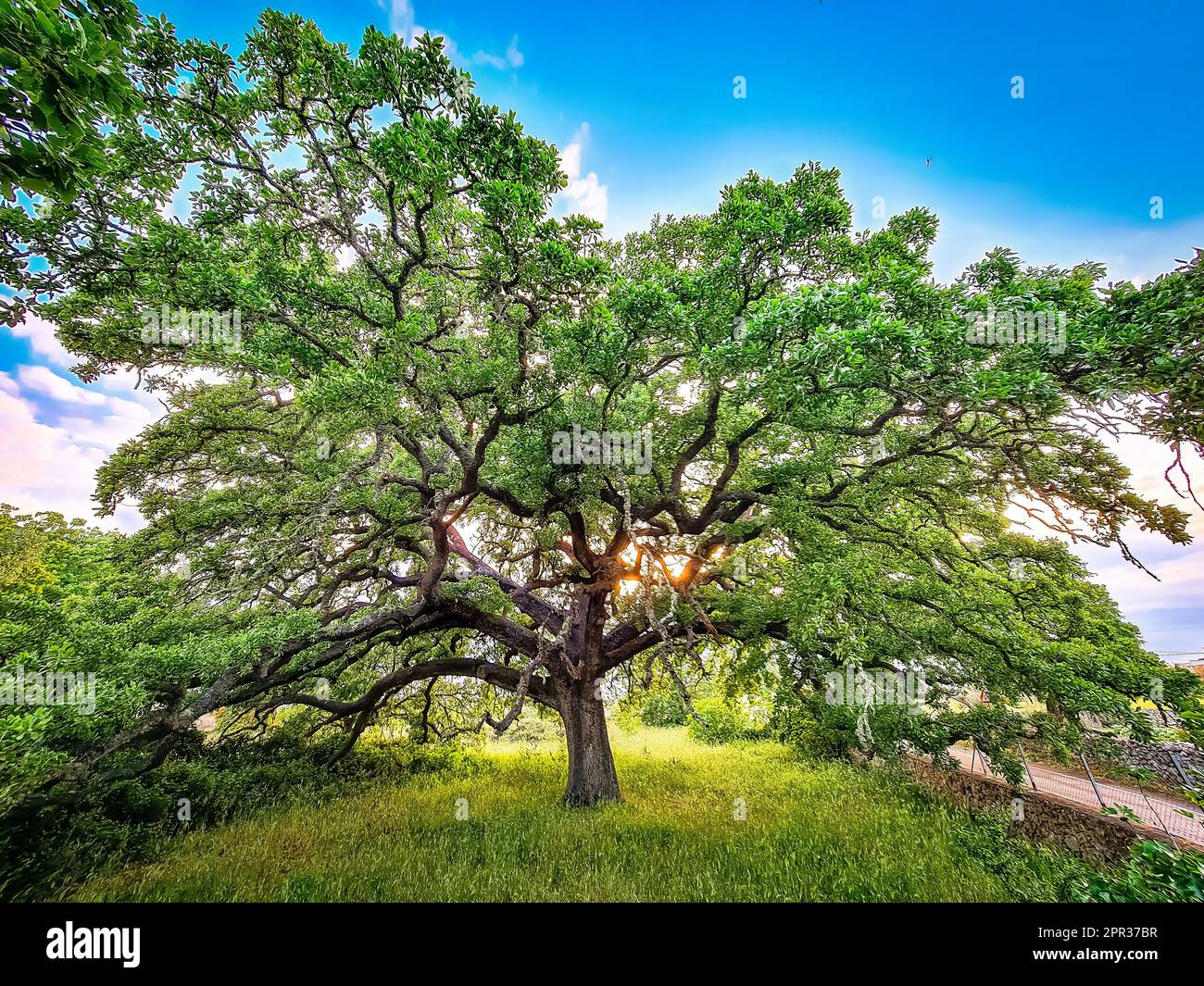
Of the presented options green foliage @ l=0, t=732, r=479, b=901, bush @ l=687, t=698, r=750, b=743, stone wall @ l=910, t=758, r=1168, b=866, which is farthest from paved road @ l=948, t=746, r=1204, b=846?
green foliage @ l=0, t=732, r=479, b=901

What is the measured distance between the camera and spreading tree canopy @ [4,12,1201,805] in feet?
16.9

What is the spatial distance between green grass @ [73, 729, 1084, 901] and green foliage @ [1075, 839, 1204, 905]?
6.20 feet

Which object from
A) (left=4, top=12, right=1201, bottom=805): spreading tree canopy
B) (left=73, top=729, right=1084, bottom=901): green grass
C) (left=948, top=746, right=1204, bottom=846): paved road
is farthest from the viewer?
(left=948, top=746, right=1204, bottom=846): paved road

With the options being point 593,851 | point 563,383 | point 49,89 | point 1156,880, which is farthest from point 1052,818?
point 49,89

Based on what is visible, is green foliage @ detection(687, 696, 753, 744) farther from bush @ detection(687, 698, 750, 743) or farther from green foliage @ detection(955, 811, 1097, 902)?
green foliage @ detection(955, 811, 1097, 902)

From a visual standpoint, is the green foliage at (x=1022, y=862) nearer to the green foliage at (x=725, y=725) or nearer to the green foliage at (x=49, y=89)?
the green foliage at (x=725, y=725)

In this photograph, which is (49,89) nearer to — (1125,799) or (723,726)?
(723,726)

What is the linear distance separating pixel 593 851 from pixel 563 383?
27.3 ft

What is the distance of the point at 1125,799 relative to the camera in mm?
12516

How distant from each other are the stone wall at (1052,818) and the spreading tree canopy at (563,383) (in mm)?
4142

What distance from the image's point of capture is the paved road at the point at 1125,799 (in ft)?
32.1

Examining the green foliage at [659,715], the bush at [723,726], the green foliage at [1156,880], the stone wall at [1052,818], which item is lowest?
the green foliage at [659,715]

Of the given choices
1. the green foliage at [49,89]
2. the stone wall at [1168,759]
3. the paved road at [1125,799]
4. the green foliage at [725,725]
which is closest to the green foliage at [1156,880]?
the stone wall at [1168,759]
